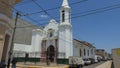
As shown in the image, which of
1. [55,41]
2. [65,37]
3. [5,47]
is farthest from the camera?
[55,41]

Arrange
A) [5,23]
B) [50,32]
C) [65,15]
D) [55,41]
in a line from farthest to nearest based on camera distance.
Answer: [50,32] < [55,41] < [65,15] < [5,23]

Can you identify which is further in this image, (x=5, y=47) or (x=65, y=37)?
(x=65, y=37)

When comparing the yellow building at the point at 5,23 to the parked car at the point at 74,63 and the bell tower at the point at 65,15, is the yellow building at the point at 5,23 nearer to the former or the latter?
the parked car at the point at 74,63

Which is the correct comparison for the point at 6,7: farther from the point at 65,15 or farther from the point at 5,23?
the point at 65,15

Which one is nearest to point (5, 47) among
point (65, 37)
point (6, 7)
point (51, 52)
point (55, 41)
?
point (6, 7)

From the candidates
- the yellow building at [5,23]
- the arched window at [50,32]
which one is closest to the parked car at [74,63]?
the arched window at [50,32]

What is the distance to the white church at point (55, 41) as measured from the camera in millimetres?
37375

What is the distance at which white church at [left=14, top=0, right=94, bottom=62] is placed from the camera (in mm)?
37375

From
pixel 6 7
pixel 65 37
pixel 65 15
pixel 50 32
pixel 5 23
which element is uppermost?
pixel 65 15

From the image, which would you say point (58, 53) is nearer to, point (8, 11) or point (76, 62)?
point (76, 62)

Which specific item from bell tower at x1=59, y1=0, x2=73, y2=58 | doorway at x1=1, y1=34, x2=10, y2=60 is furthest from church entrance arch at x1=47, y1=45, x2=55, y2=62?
doorway at x1=1, y1=34, x2=10, y2=60

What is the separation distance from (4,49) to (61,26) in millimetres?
25545

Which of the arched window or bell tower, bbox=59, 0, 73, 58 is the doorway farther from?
the arched window

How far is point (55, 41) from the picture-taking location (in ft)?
131
